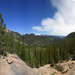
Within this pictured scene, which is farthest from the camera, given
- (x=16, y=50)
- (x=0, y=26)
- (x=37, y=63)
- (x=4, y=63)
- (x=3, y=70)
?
(x=16, y=50)

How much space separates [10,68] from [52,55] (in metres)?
31.8

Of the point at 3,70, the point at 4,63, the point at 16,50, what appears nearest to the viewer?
the point at 3,70

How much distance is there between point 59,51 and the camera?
169 ft

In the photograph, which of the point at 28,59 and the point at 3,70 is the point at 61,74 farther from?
the point at 28,59

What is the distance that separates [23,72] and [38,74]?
509 centimetres

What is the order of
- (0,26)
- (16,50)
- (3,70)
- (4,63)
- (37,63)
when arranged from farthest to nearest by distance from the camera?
(16,50) < (37,63) < (0,26) < (4,63) < (3,70)

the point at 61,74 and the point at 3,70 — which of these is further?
the point at 61,74

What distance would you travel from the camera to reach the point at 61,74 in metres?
25.0

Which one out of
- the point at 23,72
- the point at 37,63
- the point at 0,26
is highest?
the point at 0,26

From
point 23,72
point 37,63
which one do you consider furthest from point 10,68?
point 37,63

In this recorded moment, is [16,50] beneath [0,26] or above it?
beneath

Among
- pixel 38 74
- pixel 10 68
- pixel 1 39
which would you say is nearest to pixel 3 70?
pixel 10 68

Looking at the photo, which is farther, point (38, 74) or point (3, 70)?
point (38, 74)

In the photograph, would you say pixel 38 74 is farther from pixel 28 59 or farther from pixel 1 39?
pixel 28 59
